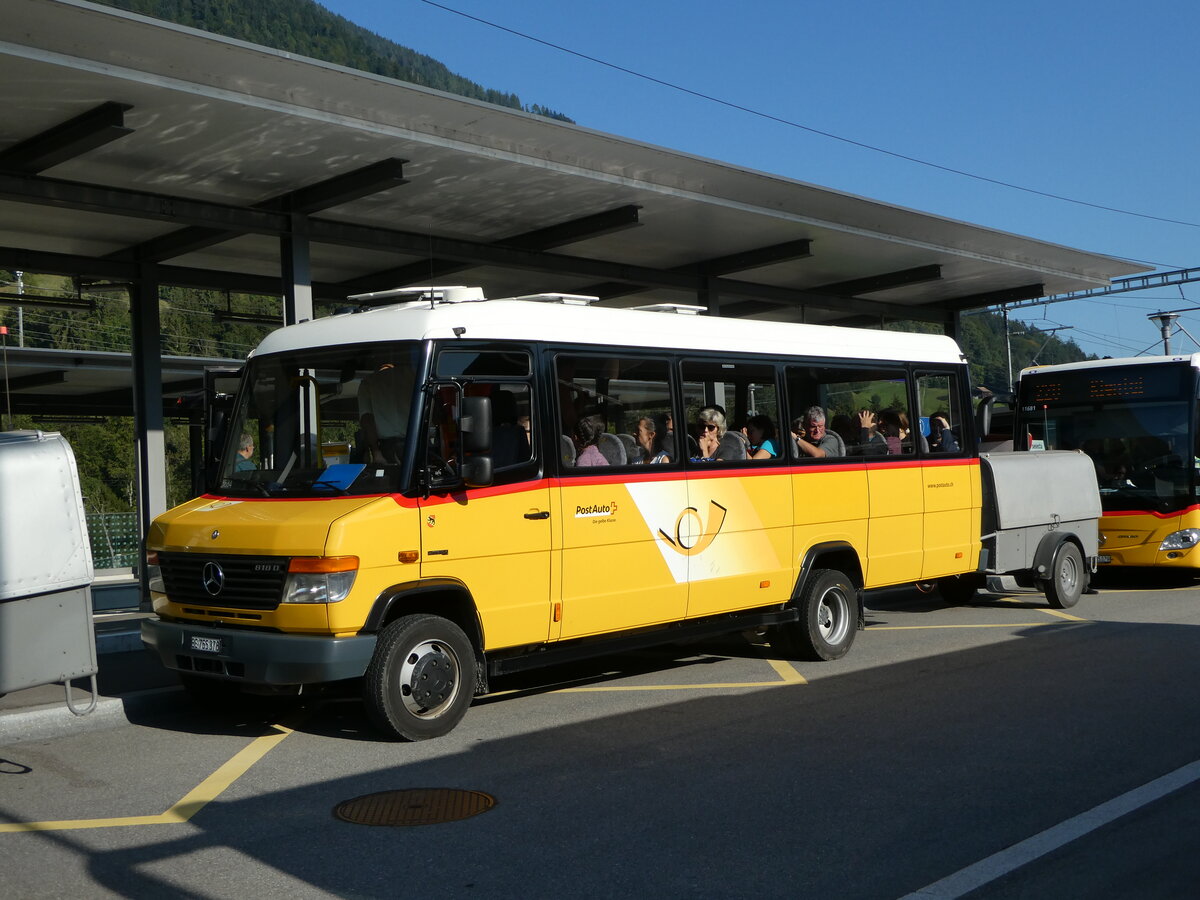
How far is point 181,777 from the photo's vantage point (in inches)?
289

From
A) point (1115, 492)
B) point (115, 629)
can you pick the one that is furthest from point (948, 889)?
point (1115, 492)

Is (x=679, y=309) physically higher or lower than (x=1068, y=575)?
higher

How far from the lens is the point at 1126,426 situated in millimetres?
16781

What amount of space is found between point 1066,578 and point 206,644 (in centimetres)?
1046

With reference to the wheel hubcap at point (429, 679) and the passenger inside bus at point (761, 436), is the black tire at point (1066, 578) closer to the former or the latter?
the passenger inside bus at point (761, 436)

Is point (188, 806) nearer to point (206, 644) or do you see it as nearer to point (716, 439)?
point (206, 644)

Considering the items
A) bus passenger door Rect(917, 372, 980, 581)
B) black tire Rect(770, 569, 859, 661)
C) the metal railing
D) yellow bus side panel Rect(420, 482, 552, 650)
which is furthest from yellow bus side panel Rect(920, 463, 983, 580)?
the metal railing

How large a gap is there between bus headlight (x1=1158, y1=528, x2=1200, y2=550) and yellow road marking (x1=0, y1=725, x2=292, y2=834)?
12.4m

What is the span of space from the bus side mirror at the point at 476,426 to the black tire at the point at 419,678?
118cm

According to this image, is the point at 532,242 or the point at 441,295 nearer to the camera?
the point at 441,295

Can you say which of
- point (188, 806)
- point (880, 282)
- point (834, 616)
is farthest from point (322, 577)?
point (880, 282)

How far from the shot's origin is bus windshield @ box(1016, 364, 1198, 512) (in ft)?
53.1

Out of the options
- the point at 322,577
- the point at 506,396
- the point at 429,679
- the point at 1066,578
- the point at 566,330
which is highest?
the point at 566,330

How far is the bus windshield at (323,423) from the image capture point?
322 inches
